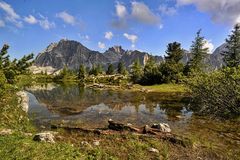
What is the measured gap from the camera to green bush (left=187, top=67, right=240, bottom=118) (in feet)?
83.9

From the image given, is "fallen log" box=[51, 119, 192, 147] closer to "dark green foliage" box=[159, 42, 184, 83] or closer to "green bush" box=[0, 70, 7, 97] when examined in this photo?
"green bush" box=[0, 70, 7, 97]

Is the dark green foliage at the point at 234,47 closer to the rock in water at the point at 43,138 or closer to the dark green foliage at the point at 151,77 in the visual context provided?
the dark green foliage at the point at 151,77

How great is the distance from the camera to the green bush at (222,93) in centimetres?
2559

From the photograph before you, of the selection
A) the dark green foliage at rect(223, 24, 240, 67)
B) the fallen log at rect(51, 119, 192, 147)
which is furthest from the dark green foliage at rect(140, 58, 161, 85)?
the fallen log at rect(51, 119, 192, 147)

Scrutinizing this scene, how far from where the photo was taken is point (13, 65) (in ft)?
56.4

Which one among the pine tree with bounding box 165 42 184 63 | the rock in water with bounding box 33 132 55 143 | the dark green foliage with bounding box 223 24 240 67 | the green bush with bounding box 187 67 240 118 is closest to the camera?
the rock in water with bounding box 33 132 55 143

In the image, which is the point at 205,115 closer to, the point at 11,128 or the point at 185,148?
the point at 185,148

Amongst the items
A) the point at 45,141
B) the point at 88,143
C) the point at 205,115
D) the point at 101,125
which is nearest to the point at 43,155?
the point at 45,141

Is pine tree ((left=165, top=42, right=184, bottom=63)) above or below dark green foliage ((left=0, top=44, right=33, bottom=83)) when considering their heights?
above

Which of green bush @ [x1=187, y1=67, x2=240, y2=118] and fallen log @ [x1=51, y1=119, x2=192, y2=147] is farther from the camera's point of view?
green bush @ [x1=187, y1=67, x2=240, y2=118]

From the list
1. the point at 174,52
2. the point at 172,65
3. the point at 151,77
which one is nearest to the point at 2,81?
the point at 172,65

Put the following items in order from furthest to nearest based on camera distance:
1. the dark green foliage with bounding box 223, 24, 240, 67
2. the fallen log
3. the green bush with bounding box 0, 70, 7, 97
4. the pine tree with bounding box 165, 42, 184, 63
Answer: the pine tree with bounding box 165, 42, 184, 63
the dark green foliage with bounding box 223, 24, 240, 67
the fallen log
the green bush with bounding box 0, 70, 7, 97

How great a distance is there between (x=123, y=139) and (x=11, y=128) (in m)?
8.21

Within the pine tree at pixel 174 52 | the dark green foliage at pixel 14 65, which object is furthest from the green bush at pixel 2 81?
the pine tree at pixel 174 52
